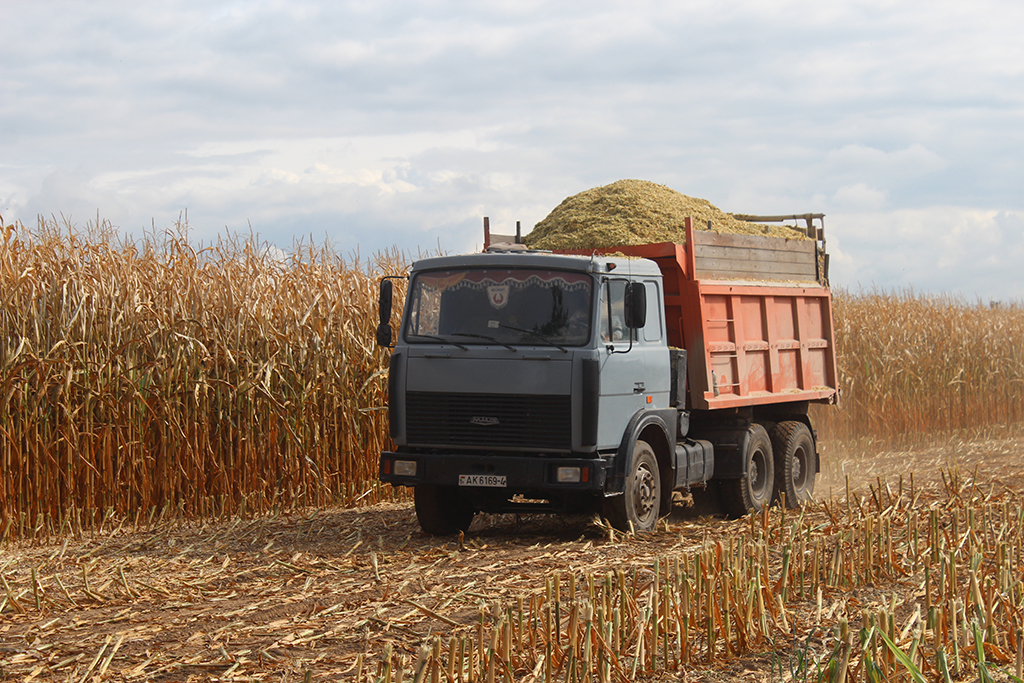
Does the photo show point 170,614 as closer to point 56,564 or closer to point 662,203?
point 56,564

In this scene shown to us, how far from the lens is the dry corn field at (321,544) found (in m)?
5.50

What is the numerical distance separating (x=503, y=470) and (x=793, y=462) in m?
4.93

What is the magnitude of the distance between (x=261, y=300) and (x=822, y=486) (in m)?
8.39

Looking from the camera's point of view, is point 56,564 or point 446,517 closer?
point 56,564

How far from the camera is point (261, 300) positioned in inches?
507

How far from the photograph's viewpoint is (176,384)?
1184 centimetres

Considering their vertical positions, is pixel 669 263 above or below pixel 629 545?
above

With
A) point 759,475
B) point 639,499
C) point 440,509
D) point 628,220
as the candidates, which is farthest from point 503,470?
point 628,220

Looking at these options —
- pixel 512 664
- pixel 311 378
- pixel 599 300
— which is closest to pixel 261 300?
pixel 311 378

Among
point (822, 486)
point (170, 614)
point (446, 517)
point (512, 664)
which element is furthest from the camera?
point (822, 486)

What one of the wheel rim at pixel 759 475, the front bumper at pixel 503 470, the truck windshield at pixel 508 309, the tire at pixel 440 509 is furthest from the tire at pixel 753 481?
the truck windshield at pixel 508 309

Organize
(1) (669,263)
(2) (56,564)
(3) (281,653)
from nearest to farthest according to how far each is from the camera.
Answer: (3) (281,653)
(2) (56,564)
(1) (669,263)

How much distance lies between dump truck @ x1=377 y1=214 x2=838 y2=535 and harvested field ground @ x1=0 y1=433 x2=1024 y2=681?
19.6 inches

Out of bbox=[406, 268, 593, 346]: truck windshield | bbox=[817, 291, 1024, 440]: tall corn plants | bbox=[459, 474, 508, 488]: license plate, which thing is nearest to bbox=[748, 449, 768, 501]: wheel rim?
bbox=[406, 268, 593, 346]: truck windshield
